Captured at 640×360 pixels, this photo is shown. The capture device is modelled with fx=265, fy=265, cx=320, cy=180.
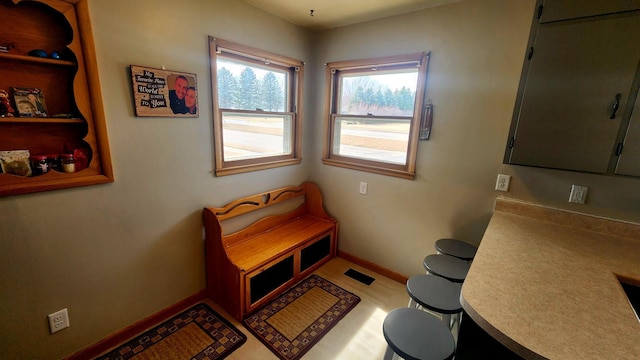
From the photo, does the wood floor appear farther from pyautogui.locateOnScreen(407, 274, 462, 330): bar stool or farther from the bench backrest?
the bench backrest

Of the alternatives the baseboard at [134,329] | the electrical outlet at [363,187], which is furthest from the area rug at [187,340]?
the electrical outlet at [363,187]

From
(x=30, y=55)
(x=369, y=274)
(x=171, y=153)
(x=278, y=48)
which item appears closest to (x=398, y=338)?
(x=369, y=274)

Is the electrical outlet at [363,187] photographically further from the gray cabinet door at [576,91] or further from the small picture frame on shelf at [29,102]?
the small picture frame on shelf at [29,102]

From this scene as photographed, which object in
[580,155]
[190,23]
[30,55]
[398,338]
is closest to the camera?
[398,338]

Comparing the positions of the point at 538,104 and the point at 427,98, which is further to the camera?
the point at 427,98

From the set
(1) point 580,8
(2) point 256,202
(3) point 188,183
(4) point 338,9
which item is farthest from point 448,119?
(3) point 188,183

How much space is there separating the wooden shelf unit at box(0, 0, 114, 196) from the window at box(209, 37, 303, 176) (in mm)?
750

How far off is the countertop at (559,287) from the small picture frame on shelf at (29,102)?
221 centimetres

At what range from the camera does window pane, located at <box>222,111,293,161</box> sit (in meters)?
2.33

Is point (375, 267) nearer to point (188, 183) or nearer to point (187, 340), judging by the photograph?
point (187, 340)

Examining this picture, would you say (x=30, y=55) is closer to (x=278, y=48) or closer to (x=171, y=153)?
(x=171, y=153)

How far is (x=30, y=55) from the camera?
134 centimetres

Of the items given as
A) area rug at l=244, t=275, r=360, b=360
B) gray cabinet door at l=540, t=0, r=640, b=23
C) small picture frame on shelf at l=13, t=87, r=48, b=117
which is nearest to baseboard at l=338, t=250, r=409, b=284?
area rug at l=244, t=275, r=360, b=360

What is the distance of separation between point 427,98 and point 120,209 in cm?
244
